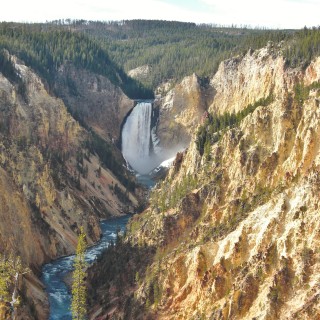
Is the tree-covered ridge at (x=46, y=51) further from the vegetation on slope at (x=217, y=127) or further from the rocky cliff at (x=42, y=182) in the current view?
the vegetation on slope at (x=217, y=127)

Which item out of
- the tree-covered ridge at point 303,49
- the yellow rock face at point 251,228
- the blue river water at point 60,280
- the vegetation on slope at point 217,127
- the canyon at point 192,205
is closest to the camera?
the yellow rock face at point 251,228

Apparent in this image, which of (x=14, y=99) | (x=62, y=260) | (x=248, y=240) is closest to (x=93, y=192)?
(x=14, y=99)

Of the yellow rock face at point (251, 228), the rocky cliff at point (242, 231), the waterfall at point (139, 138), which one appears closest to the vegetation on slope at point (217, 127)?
the rocky cliff at point (242, 231)

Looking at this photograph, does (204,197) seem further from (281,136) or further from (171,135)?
(171,135)

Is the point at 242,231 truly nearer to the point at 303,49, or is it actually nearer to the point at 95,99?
the point at 303,49

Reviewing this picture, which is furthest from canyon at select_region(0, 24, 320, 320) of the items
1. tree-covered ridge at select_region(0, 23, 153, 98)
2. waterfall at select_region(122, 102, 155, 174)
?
waterfall at select_region(122, 102, 155, 174)
